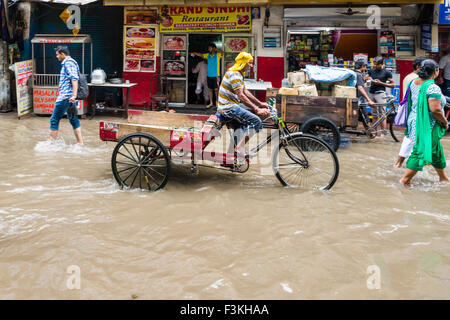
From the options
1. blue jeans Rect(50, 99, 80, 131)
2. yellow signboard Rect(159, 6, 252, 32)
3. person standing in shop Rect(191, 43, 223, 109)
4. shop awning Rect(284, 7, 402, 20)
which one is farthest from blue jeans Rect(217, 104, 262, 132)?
person standing in shop Rect(191, 43, 223, 109)

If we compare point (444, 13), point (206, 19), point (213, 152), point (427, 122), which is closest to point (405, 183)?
point (427, 122)

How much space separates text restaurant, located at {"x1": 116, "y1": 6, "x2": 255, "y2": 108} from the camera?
12531mm

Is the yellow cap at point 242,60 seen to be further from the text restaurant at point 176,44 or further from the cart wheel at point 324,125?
the text restaurant at point 176,44

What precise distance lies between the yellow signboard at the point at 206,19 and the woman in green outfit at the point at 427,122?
269 inches

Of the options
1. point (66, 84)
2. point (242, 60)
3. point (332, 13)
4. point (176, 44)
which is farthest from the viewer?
point (176, 44)

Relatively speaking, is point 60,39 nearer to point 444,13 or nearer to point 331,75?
point 331,75

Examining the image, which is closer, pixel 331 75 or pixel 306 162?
pixel 306 162

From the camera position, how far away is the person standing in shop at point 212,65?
12.9 meters

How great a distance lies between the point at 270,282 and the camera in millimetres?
3777

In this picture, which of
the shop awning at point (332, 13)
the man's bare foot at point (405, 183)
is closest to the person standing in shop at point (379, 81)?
the shop awning at point (332, 13)

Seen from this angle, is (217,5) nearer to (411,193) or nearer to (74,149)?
(74,149)

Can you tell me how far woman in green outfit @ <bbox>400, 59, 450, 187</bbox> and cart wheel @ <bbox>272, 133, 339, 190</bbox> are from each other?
3.71 feet

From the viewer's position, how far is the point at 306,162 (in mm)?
5988

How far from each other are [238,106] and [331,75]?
3707 mm
